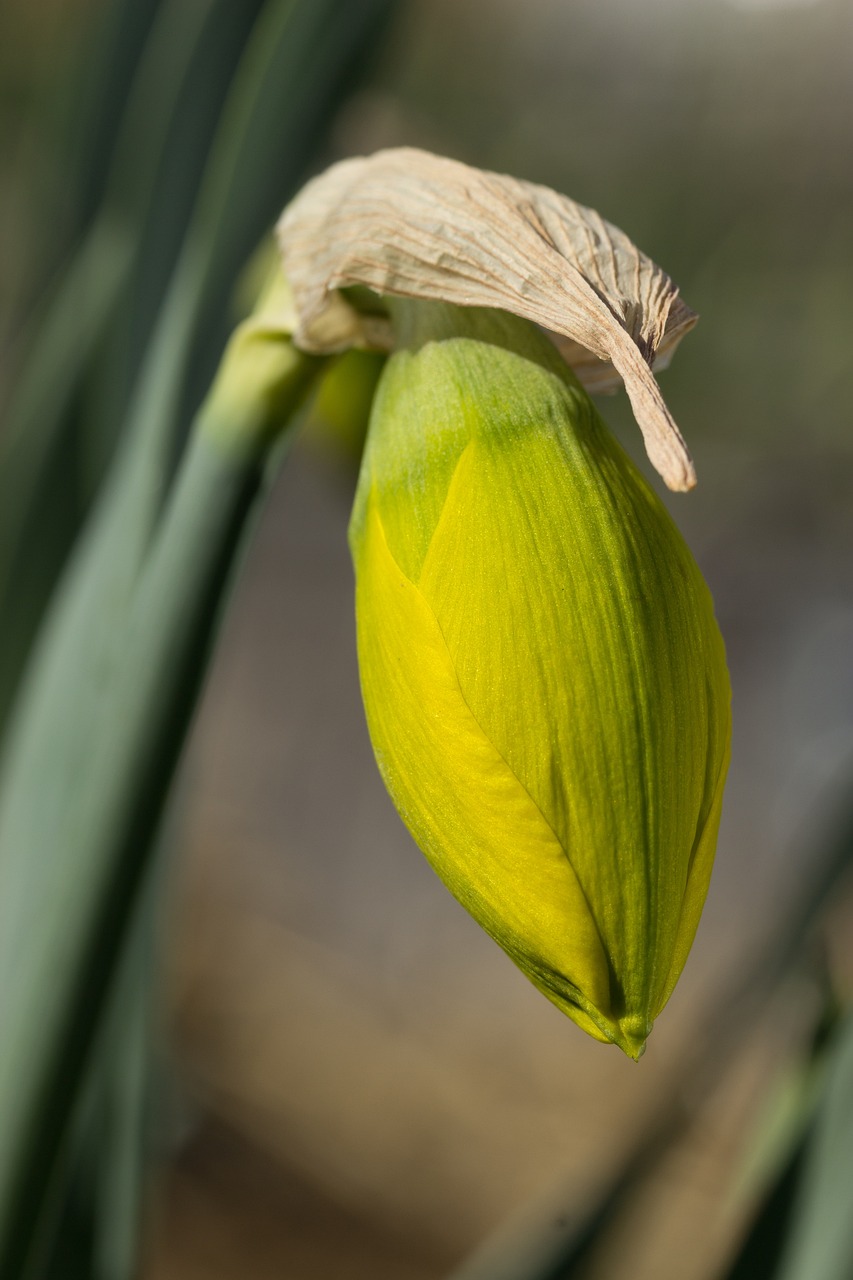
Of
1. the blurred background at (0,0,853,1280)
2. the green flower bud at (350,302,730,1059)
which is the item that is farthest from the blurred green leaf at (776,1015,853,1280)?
the green flower bud at (350,302,730,1059)

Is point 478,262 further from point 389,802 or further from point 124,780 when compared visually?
point 389,802

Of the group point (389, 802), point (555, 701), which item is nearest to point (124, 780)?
point (555, 701)

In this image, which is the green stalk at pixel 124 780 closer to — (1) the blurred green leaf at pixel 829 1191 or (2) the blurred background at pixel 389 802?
(2) the blurred background at pixel 389 802

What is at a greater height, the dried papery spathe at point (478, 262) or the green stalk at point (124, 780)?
the dried papery spathe at point (478, 262)

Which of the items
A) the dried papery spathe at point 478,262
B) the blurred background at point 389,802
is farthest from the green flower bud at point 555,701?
the blurred background at point 389,802

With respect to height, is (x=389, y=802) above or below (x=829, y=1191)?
below

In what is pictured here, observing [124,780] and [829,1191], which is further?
[829,1191]

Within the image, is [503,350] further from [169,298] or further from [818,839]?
[818,839]
